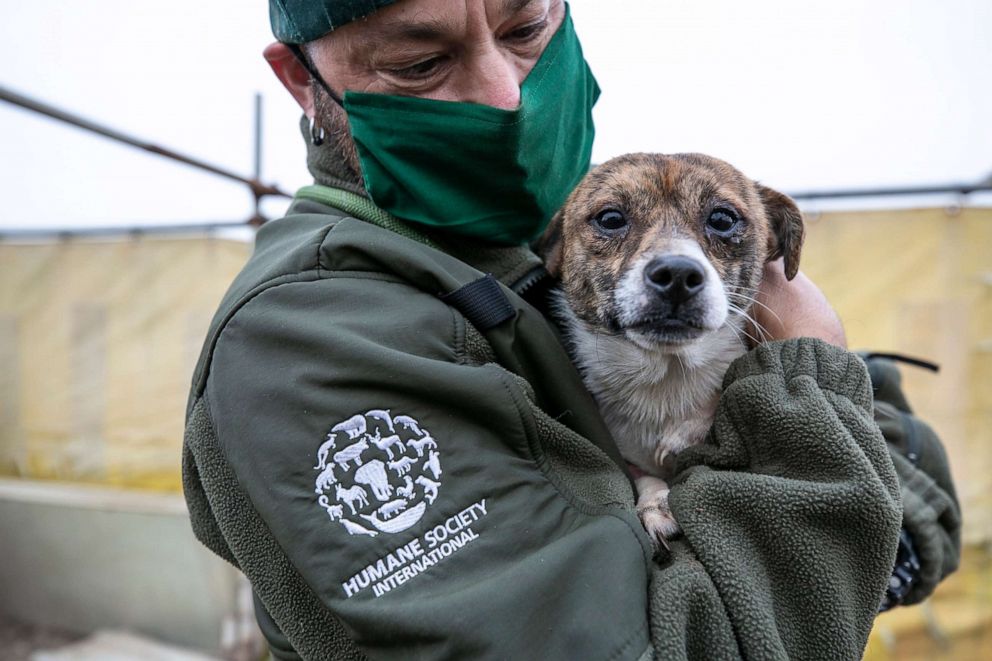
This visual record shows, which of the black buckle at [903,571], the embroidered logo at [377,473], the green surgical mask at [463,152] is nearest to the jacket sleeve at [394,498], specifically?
the embroidered logo at [377,473]

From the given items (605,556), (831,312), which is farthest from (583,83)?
(605,556)

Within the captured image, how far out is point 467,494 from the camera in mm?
1207

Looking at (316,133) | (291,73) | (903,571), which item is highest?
(291,73)

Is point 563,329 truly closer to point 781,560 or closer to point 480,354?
point 480,354

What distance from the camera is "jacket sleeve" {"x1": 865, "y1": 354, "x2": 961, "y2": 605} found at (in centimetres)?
196

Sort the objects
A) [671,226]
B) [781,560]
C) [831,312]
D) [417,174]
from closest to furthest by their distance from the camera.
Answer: [781,560] → [417,174] → [831,312] → [671,226]

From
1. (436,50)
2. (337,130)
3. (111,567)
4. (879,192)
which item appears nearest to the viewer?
(436,50)

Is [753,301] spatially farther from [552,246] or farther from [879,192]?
[879,192]

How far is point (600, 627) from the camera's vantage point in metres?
1.12

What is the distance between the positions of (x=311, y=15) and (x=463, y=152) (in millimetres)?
461

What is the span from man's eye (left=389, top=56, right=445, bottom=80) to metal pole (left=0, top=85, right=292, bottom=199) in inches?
64.3

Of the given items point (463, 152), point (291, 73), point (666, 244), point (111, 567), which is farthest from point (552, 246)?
point (111, 567)

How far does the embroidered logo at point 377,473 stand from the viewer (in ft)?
3.76

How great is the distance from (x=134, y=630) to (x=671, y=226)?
209 inches
